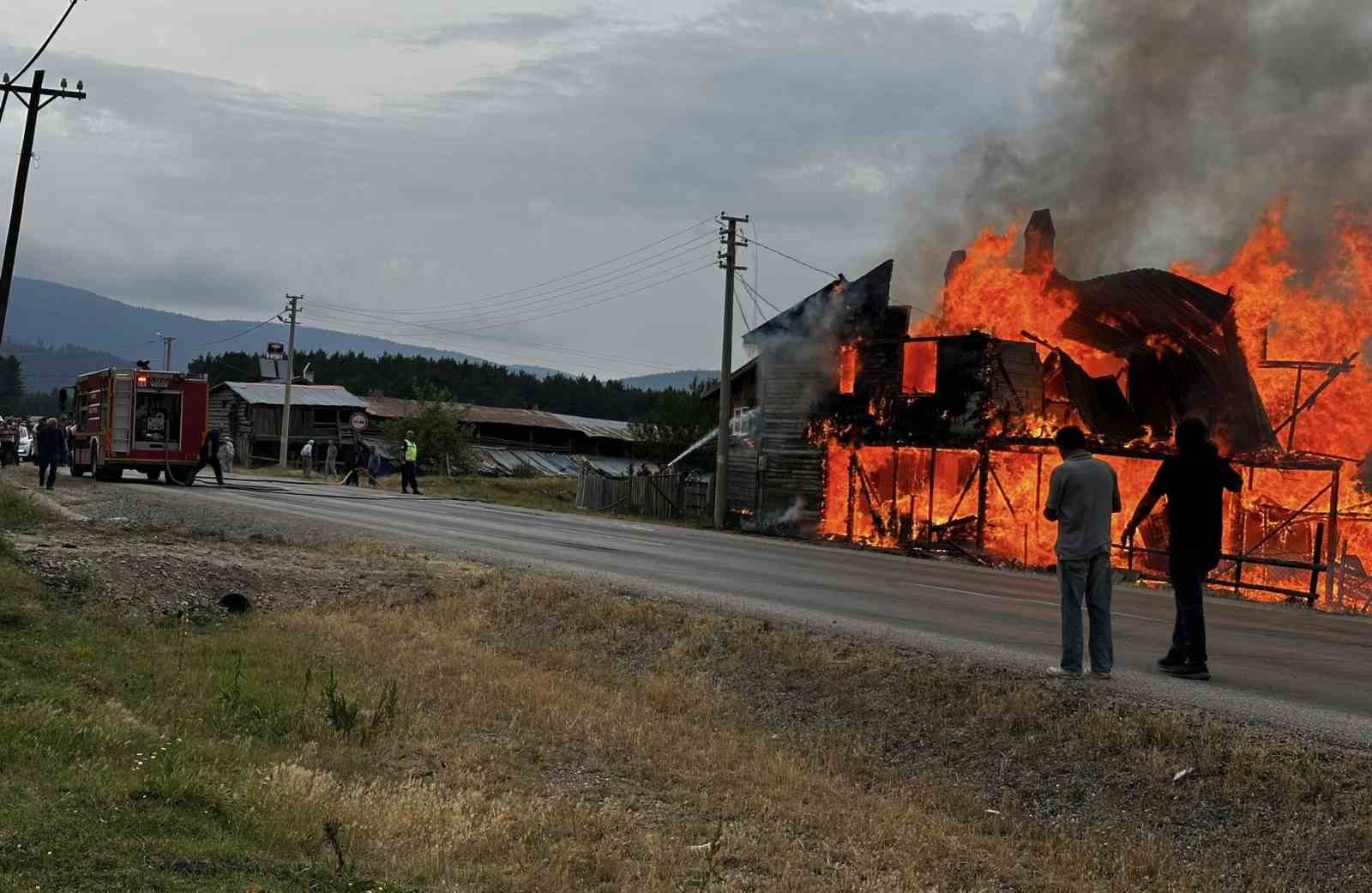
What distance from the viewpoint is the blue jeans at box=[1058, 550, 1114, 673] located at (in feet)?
29.6

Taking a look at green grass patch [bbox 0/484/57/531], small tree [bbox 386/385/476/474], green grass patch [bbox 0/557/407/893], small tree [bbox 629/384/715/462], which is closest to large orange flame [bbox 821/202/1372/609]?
green grass patch [bbox 0/484/57/531]

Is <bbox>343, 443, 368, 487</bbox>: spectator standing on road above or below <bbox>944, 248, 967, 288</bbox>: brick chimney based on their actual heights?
below

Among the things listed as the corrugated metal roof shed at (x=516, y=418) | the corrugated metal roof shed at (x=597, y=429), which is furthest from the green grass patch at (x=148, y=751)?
the corrugated metal roof shed at (x=597, y=429)

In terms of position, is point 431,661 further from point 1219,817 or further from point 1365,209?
point 1365,209

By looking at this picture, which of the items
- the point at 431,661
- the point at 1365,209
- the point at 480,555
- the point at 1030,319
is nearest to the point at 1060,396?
the point at 1030,319

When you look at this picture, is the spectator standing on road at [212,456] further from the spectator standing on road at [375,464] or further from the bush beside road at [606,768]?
the bush beside road at [606,768]

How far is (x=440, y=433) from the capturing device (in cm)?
6159

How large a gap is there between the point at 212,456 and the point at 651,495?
14.8m

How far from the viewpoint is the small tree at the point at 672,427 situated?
6331cm

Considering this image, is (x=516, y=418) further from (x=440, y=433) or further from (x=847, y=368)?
(x=847, y=368)

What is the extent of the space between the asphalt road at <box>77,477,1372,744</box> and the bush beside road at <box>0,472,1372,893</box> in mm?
1041

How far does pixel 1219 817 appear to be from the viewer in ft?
22.5

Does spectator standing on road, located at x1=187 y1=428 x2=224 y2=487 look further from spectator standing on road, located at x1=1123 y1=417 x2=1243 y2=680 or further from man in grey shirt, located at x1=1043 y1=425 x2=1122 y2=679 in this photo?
spectator standing on road, located at x1=1123 y1=417 x2=1243 y2=680

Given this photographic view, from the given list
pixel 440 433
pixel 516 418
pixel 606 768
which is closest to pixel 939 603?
pixel 606 768
